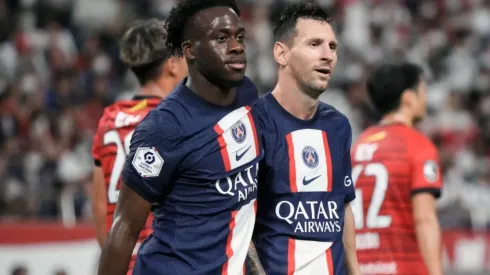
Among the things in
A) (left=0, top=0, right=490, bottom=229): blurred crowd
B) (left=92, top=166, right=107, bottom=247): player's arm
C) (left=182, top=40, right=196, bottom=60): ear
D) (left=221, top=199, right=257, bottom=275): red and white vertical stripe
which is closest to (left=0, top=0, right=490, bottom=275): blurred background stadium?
(left=0, top=0, right=490, bottom=229): blurred crowd

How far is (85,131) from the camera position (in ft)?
44.7

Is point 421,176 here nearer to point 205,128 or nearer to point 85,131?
Answer: point 205,128

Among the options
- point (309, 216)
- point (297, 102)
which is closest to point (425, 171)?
point (297, 102)

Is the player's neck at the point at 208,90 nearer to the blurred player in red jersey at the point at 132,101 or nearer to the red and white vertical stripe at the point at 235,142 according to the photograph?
the red and white vertical stripe at the point at 235,142

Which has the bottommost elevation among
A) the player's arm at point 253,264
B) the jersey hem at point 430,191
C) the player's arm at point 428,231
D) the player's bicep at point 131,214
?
the player's arm at point 428,231

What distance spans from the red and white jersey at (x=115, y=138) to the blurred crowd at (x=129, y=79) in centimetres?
576

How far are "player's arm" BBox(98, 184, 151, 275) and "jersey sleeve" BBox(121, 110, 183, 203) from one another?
0.04 metres

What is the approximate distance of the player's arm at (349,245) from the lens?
5004 mm

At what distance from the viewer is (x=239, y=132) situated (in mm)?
4441

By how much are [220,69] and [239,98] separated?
0.28 m

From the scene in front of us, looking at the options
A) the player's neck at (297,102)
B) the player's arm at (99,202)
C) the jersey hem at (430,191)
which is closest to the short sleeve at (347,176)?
the player's neck at (297,102)

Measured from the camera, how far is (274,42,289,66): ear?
5.09 meters

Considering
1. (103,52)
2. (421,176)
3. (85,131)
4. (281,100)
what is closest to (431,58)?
(103,52)

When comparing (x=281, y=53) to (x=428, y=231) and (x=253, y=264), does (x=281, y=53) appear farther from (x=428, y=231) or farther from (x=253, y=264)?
(x=428, y=231)
